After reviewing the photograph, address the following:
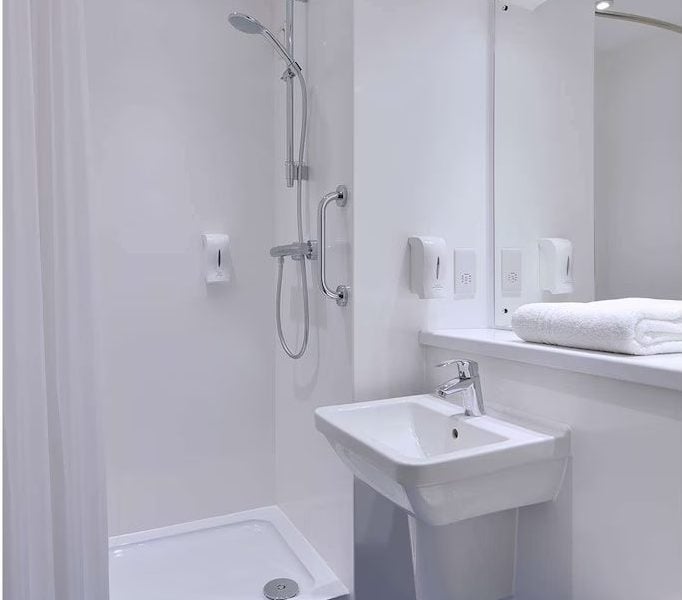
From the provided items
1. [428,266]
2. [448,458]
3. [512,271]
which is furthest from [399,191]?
[448,458]

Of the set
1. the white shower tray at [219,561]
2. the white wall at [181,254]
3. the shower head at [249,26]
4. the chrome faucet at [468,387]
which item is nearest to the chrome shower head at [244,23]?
the shower head at [249,26]

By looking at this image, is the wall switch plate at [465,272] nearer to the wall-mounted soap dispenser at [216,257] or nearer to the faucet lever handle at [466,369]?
the faucet lever handle at [466,369]

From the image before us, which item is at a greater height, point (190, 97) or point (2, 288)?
point (190, 97)

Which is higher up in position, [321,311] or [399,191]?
[399,191]

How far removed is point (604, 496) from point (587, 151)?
0.94 meters

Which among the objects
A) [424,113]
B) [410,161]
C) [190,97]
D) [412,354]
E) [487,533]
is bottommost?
[487,533]

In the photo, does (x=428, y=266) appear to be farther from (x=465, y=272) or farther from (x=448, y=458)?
(x=448, y=458)

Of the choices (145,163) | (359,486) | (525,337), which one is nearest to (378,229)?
(525,337)

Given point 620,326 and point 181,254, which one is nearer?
point 620,326

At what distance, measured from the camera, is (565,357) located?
1.22 m

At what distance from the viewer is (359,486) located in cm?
162

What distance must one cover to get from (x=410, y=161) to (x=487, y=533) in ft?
3.57

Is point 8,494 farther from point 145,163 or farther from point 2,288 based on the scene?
point 145,163

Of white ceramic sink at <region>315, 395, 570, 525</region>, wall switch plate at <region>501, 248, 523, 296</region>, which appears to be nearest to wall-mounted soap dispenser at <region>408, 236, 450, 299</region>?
wall switch plate at <region>501, 248, 523, 296</region>
